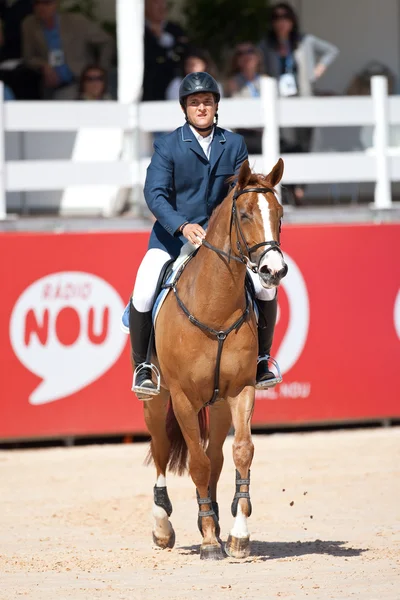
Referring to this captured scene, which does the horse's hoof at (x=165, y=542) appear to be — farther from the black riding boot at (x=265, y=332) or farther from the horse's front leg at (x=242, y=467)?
the black riding boot at (x=265, y=332)

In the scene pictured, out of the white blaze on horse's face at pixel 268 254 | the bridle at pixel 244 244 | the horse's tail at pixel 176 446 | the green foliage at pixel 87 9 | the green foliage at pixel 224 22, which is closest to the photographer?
the white blaze on horse's face at pixel 268 254

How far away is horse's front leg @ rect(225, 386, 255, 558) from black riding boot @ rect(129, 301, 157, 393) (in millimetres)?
843

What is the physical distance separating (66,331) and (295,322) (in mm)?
2403

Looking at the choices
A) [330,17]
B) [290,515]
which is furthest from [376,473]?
[330,17]

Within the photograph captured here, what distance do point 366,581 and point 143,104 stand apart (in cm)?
704

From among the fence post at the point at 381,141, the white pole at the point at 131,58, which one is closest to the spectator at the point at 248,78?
the white pole at the point at 131,58

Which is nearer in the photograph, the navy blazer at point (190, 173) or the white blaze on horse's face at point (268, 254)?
the white blaze on horse's face at point (268, 254)

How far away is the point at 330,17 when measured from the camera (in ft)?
53.5

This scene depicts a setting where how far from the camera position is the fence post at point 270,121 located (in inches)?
484

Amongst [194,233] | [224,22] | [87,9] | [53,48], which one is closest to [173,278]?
[194,233]

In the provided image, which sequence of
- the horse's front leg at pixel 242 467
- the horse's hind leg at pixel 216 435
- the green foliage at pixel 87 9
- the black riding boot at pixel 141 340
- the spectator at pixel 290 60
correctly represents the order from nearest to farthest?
1. the horse's front leg at pixel 242 467
2. the horse's hind leg at pixel 216 435
3. the black riding boot at pixel 141 340
4. the spectator at pixel 290 60
5. the green foliage at pixel 87 9

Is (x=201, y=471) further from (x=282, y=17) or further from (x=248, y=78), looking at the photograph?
(x=282, y=17)

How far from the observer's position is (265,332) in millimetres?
7703

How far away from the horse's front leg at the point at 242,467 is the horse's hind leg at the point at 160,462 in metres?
0.78
